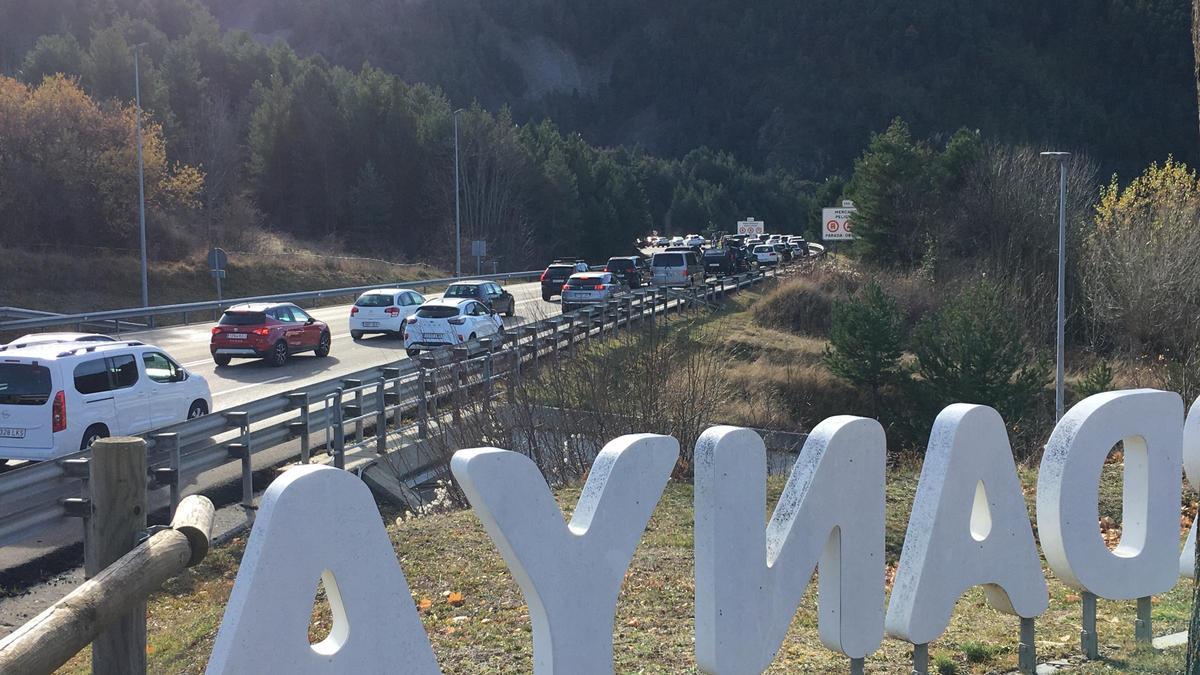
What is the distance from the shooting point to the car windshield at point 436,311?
29.3 m

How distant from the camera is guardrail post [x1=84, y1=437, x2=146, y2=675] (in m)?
4.47

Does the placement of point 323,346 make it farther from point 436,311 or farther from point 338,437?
point 338,437

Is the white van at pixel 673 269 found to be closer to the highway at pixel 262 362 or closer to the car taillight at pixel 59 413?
the highway at pixel 262 362

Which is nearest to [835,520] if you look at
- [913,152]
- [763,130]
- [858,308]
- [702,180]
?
[858,308]

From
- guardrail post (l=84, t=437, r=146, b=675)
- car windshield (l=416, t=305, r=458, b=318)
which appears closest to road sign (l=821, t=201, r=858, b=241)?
car windshield (l=416, t=305, r=458, b=318)

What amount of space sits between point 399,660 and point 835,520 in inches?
94.9

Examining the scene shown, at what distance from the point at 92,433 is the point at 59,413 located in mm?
705

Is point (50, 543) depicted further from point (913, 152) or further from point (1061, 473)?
point (913, 152)

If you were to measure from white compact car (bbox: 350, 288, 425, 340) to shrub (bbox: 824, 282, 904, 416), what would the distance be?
12.5m

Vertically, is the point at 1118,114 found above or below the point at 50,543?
above

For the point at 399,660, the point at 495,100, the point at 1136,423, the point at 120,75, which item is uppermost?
the point at 495,100

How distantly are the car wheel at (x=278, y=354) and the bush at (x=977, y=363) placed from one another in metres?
17.3

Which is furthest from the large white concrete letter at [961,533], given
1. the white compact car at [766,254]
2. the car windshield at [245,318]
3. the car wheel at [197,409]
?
the white compact car at [766,254]

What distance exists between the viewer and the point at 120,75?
226 feet
